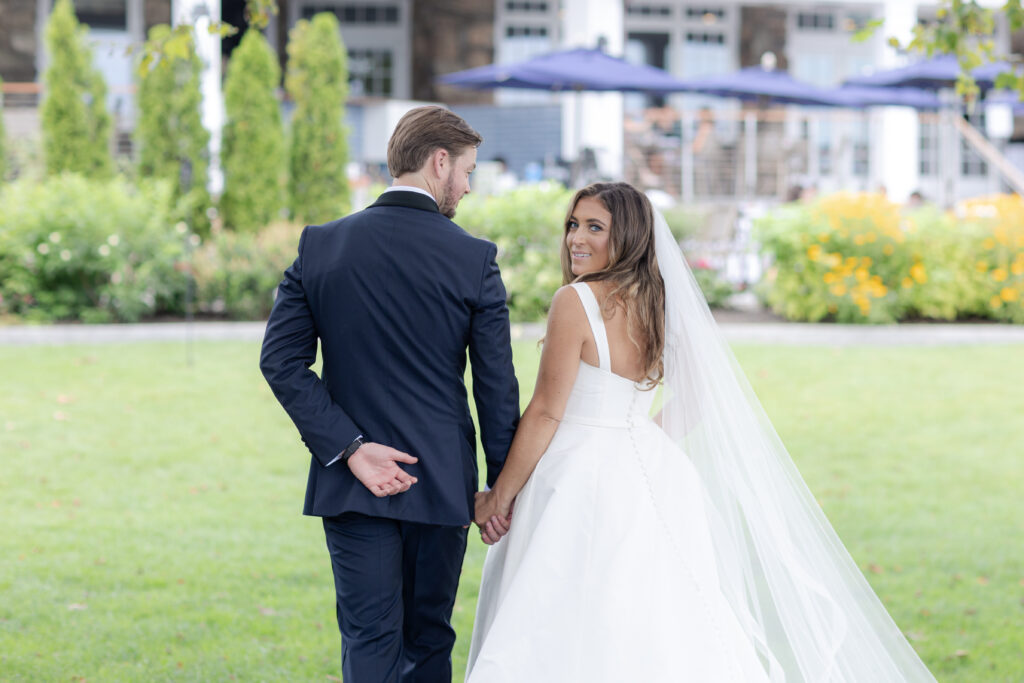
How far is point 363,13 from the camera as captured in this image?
2314cm

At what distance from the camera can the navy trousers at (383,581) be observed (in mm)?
3094

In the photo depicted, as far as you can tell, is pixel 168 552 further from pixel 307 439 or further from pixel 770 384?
pixel 770 384

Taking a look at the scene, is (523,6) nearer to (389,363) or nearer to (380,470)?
(389,363)

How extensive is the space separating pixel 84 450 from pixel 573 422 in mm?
5093

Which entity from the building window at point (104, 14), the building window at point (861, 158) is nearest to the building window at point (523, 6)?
the building window at point (861, 158)

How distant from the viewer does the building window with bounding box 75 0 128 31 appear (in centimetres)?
2050

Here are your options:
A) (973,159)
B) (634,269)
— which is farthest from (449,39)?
(634,269)

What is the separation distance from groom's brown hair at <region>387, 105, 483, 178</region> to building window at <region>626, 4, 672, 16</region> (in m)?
21.0

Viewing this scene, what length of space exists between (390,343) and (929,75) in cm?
1502

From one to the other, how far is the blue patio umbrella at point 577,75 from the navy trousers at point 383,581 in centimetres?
1289

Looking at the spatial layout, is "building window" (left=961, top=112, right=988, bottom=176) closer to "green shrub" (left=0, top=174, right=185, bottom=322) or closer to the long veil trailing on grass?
"green shrub" (left=0, top=174, right=185, bottom=322)

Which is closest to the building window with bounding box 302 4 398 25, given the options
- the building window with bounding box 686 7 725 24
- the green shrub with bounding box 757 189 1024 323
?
the building window with bounding box 686 7 725 24

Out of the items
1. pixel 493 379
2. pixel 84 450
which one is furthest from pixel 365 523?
pixel 84 450

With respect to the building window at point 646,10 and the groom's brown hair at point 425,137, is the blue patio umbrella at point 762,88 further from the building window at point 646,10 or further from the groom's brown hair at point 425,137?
the groom's brown hair at point 425,137
